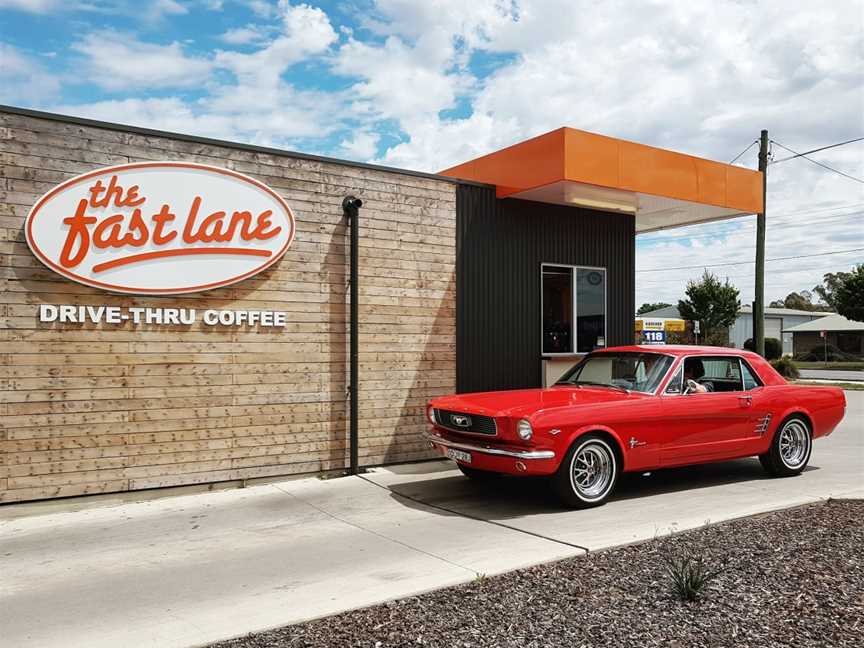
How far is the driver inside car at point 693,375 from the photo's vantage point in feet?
25.3

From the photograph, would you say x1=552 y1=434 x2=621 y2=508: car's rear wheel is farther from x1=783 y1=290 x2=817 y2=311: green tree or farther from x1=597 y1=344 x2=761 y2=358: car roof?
x1=783 y1=290 x2=817 y2=311: green tree

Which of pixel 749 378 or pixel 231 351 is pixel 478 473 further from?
pixel 749 378

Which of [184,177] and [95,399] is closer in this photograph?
[95,399]

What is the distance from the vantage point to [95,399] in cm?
725

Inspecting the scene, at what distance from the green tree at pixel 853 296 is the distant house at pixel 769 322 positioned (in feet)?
38.0

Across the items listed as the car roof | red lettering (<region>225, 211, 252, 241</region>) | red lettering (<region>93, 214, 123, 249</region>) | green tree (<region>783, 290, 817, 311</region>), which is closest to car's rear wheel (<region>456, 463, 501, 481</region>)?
the car roof

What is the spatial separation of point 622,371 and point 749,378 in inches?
67.2

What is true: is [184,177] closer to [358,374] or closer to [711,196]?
[358,374]

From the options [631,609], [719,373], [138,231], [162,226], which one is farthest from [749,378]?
[138,231]

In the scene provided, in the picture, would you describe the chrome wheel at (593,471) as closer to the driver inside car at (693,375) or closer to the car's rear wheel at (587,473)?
the car's rear wheel at (587,473)

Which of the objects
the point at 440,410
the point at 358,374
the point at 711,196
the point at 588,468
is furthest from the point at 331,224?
the point at 711,196

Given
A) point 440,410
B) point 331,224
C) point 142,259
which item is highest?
point 331,224

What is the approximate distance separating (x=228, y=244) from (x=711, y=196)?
7250 millimetres

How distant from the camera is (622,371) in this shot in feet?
26.1
